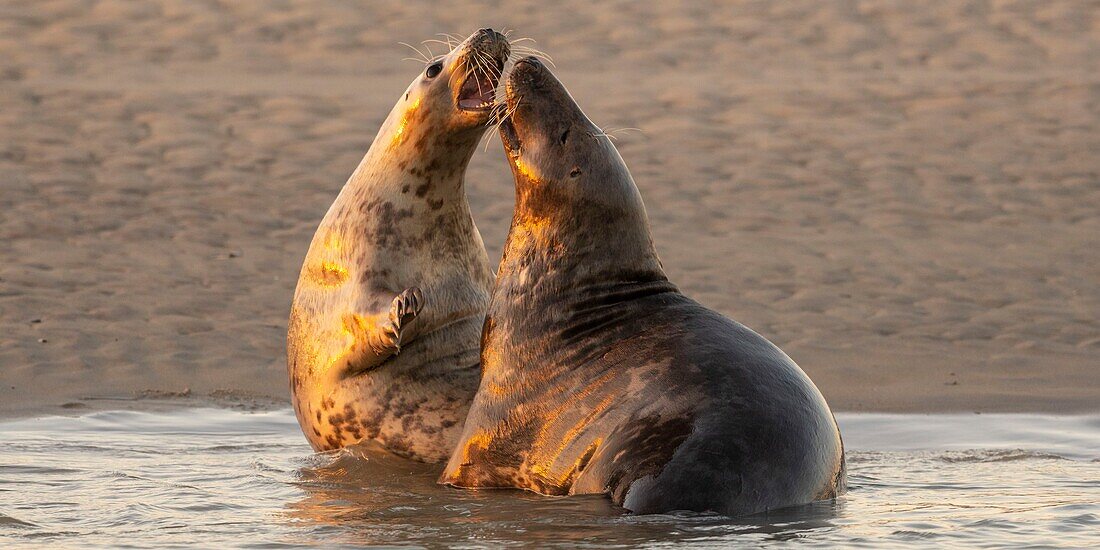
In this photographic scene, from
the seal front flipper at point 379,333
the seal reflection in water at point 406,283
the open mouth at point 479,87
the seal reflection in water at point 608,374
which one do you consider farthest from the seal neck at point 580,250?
the open mouth at point 479,87

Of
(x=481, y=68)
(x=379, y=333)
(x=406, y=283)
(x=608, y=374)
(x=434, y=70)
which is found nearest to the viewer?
(x=608, y=374)

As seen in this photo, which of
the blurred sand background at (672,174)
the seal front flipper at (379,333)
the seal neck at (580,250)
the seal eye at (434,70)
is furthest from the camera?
the blurred sand background at (672,174)

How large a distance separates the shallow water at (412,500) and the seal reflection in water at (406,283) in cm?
18

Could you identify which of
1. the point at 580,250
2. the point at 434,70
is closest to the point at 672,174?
the point at 434,70

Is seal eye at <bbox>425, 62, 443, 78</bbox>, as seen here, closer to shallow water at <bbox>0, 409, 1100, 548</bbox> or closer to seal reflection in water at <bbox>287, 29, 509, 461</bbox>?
seal reflection in water at <bbox>287, 29, 509, 461</bbox>

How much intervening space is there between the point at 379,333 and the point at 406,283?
0.37 metres

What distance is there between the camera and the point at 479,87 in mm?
6766

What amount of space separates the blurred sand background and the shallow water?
128 cm

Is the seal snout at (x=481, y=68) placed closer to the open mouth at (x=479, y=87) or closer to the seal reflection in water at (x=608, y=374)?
the open mouth at (x=479, y=87)

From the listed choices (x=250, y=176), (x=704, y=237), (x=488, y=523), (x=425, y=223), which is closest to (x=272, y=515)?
(x=488, y=523)

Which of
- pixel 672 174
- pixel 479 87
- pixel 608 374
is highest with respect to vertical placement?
pixel 672 174

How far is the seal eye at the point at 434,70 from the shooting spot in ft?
22.3

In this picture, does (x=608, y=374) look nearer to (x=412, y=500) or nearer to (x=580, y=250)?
(x=580, y=250)

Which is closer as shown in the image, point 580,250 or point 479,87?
point 580,250
